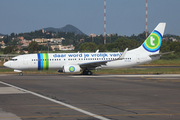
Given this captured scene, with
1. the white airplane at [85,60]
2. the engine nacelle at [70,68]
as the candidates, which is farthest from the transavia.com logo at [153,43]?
the engine nacelle at [70,68]

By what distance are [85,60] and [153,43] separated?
10392mm

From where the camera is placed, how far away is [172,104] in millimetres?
13664

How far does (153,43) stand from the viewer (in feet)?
124

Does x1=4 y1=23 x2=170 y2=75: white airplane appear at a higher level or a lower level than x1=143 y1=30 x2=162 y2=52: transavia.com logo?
lower

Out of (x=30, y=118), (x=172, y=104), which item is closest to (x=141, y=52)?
(x=172, y=104)

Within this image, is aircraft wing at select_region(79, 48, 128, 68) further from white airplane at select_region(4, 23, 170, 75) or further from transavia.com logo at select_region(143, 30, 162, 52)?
transavia.com logo at select_region(143, 30, 162, 52)

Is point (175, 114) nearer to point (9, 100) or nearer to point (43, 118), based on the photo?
point (43, 118)

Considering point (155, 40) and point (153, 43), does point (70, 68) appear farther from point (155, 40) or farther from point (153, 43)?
point (155, 40)

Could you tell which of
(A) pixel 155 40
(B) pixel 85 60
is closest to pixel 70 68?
(B) pixel 85 60

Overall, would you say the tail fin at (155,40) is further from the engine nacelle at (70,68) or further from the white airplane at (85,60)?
the engine nacelle at (70,68)

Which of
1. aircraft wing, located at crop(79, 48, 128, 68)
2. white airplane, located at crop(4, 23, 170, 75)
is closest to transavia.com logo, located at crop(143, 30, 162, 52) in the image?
white airplane, located at crop(4, 23, 170, 75)

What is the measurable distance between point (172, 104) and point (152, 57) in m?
24.0

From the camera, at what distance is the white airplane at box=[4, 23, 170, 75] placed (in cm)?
3444

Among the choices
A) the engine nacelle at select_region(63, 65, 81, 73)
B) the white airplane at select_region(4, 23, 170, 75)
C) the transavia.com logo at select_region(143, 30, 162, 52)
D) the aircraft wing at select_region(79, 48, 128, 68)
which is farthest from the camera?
the transavia.com logo at select_region(143, 30, 162, 52)
